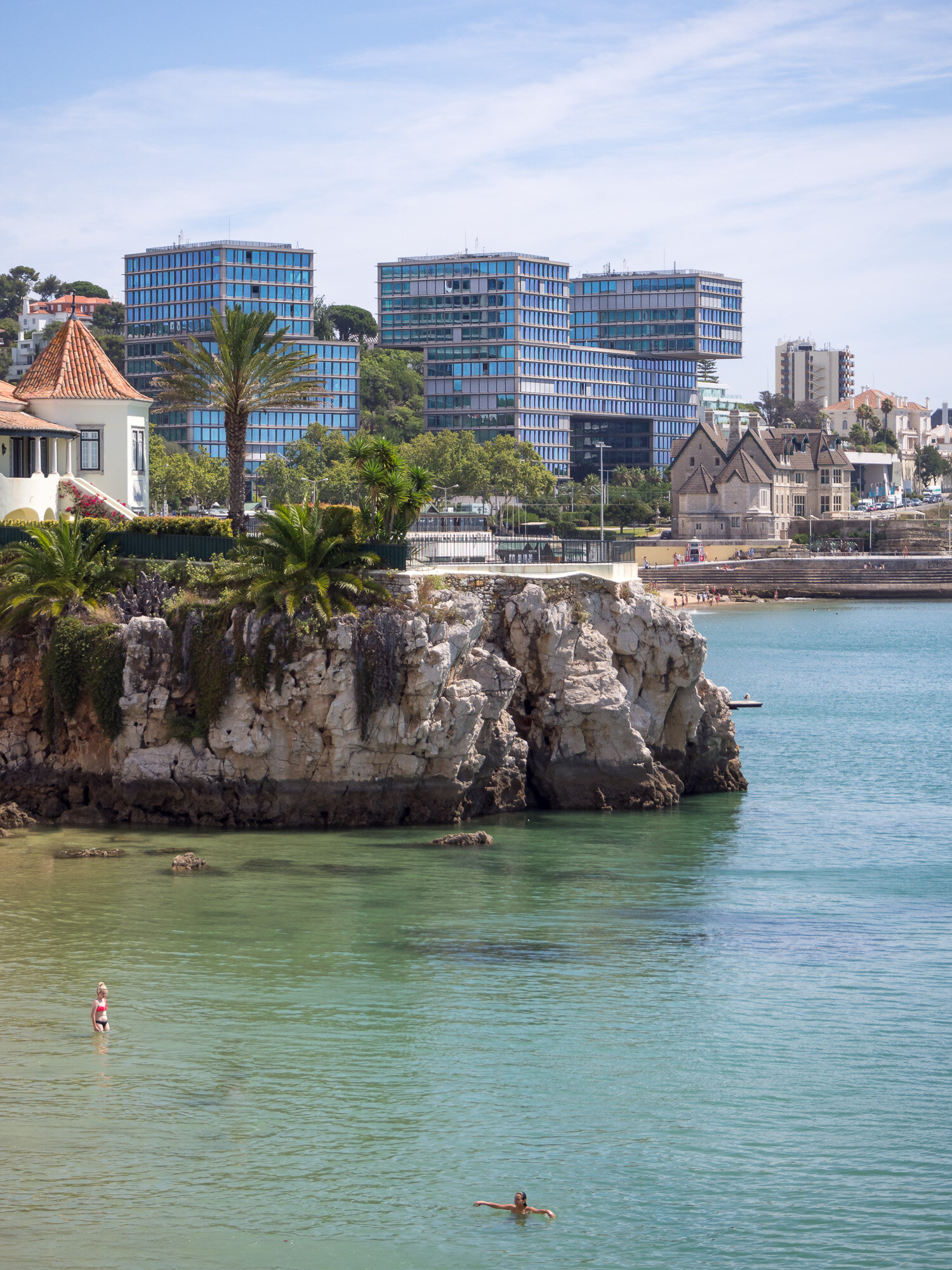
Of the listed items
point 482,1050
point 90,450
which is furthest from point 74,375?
point 482,1050

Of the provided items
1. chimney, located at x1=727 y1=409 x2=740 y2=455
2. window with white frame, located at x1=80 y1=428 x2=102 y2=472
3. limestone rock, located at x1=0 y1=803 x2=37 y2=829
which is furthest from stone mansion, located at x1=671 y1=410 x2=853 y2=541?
limestone rock, located at x1=0 y1=803 x2=37 y2=829

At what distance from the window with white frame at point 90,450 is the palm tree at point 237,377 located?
7.24 m

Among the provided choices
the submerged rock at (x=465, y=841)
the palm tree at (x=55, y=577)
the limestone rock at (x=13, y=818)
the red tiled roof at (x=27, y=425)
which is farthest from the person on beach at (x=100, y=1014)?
the red tiled roof at (x=27, y=425)

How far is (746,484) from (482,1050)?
534ft

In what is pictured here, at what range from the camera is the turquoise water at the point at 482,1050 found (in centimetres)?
1914

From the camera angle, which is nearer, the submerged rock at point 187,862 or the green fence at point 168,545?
the submerged rock at point 187,862

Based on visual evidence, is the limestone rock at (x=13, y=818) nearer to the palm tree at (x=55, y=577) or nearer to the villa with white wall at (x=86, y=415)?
the palm tree at (x=55, y=577)

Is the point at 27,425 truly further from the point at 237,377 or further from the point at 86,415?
the point at 237,377

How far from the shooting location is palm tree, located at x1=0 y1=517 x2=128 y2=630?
42.2 meters

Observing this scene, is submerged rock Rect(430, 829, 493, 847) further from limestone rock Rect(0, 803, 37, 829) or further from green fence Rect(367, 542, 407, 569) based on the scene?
limestone rock Rect(0, 803, 37, 829)

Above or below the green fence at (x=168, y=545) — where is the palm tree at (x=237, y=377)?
above

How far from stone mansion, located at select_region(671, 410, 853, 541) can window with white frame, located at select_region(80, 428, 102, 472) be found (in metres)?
128

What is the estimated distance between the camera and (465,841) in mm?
39094

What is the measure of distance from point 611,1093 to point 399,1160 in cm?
401
